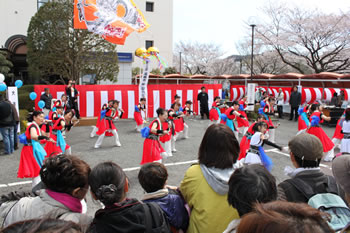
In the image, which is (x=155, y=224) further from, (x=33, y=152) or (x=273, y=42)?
(x=273, y=42)

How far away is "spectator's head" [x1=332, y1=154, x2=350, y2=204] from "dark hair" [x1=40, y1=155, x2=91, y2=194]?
1606 mm

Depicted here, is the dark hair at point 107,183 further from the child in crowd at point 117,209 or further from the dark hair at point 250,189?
the dark hair at point 250,189

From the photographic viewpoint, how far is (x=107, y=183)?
174 centimetres

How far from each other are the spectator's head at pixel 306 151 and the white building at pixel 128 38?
52.9ft

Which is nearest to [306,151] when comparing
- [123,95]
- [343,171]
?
[343,171]

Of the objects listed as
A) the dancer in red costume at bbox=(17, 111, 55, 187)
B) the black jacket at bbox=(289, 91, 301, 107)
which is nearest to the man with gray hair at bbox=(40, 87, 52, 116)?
the dancer in red costume at bbox=(17, 111, 55, 187)

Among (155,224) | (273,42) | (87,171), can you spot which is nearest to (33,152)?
(87,171)

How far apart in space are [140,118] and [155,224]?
360 inches

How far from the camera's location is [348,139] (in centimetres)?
613

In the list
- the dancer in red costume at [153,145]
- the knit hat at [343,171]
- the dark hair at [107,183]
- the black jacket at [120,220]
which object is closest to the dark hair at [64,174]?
the dark hair at [107,183]

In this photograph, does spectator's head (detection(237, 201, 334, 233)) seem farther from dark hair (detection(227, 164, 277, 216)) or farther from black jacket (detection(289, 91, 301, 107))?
black jacket (detection(289, 91, 301, 107))

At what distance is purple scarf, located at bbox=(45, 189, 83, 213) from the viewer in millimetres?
1708

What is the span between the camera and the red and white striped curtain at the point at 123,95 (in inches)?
491

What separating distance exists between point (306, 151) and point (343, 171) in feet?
1.78
